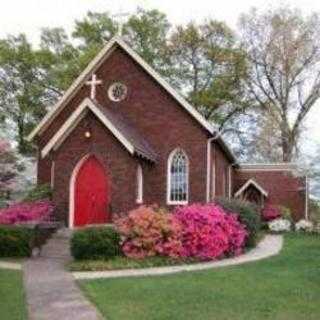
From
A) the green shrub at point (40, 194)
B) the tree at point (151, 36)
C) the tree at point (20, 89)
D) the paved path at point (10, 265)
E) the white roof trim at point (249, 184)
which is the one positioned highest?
the tree at point (151, 36)

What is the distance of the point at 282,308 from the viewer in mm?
12664

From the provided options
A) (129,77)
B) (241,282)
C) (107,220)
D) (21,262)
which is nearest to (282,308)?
(241,282)

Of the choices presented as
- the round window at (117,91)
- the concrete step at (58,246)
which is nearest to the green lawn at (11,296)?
the concrete step at (58,246)

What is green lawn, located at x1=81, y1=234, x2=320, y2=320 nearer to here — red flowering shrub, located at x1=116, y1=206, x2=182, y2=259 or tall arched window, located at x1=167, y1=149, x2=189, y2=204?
red flowering shrub, located at x1=116, y1=206, x2=182, y2=259

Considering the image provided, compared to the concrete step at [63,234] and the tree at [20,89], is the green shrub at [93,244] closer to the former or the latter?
the concrete step at [63,234]

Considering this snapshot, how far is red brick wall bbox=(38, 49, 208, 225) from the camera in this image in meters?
26.7

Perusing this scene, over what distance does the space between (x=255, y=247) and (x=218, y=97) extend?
83.6 feet

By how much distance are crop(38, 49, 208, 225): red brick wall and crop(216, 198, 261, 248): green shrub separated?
3640 mm

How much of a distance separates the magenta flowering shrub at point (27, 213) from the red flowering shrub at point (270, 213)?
547 inches

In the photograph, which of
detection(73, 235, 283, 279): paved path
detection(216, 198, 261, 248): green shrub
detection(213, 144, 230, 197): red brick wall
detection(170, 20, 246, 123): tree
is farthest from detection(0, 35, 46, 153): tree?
detection(73, 235, 283, 279): paved path

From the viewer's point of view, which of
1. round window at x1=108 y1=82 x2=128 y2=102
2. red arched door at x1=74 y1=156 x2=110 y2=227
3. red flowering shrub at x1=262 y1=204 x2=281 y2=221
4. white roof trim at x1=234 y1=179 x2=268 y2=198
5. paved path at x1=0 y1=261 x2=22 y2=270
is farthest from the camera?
white roof trim at x1=234 y1=179 x2=268 y2=198

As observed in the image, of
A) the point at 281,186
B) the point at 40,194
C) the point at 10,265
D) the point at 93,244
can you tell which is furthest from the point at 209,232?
the point at 281,186

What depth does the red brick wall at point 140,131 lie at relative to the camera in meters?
26.7

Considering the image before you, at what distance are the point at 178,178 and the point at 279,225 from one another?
329 inches
